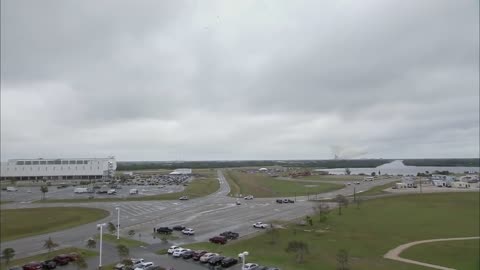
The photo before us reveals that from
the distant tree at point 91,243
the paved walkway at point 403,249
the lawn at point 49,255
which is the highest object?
the distant tree at point 91,243

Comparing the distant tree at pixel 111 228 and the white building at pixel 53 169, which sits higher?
the white building at pixel 53 169

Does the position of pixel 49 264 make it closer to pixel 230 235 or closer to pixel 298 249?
pixel 230 235

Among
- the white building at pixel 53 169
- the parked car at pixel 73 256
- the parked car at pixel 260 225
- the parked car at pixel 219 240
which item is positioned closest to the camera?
the parked car at pixel 73 256

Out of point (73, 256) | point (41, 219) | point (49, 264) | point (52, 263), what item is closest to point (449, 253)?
point (73, 256)

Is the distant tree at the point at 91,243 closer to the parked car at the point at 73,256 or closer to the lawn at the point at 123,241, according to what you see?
the parked car at the point at 73,256

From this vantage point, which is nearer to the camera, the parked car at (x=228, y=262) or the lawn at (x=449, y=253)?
the parked car at (x=228, y=262)

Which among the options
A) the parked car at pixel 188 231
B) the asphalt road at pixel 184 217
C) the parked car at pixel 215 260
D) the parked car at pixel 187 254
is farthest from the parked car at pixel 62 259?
the parked car at pixel 188 231

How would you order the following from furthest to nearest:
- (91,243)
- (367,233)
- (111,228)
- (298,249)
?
(367,233)
(111,228)
(91,243)
(298,249)
